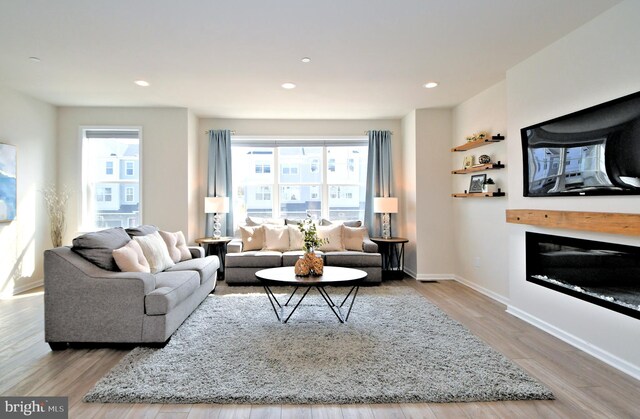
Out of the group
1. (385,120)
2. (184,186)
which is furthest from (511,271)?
(184,186)

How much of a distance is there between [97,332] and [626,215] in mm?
3972

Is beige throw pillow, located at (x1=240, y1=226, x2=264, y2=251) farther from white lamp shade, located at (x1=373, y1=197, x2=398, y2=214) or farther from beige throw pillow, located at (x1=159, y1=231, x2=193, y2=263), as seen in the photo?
white lamp shade, located at (x1=373, y1=197, x2=398, y2=214)

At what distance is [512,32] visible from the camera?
10.1 feet

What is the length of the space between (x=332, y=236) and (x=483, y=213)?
215 cm

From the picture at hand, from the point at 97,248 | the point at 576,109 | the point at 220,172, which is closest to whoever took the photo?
the point at 576,109

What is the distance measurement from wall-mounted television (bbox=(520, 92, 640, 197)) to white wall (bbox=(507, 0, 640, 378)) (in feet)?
0.28

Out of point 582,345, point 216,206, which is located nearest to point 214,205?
point 216,206

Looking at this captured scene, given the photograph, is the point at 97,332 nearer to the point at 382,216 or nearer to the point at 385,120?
the point at 382,216

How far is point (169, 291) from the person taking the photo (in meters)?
3.04

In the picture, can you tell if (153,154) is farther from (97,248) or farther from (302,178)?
(97,248)

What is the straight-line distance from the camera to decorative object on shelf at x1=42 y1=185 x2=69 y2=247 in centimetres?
521

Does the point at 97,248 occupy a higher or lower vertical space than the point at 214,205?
lower

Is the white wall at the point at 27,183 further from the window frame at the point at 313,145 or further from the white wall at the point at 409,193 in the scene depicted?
the white wall at the point at 409,193

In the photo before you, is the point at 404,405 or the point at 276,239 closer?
the point at 404,405
